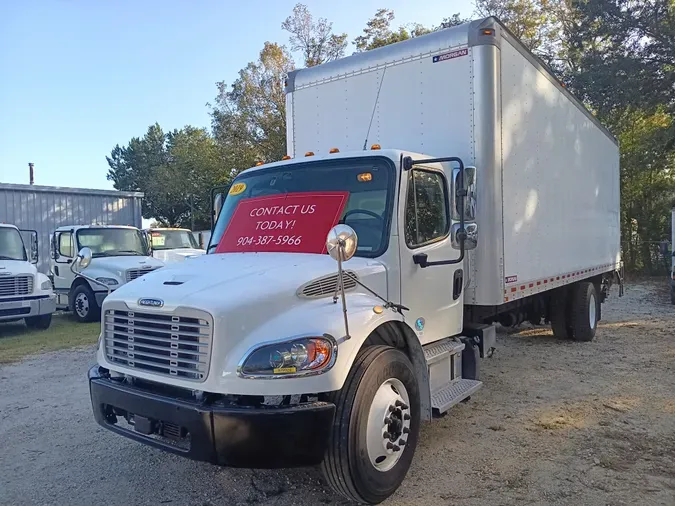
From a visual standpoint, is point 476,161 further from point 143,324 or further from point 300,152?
point 143,324

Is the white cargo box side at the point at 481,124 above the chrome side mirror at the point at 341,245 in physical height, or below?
above

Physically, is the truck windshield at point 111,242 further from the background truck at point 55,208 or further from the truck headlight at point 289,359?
the truck headlight at point 289,359

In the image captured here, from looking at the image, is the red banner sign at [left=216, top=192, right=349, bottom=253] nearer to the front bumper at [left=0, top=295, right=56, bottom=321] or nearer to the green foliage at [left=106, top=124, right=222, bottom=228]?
the front bumper at [left=0, top=295, right=56, bottom=321]

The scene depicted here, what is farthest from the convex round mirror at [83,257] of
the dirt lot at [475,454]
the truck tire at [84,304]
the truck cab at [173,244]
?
the truck cab at [173,244]

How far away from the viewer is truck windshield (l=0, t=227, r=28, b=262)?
1173 cm

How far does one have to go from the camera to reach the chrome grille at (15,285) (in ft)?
35.6

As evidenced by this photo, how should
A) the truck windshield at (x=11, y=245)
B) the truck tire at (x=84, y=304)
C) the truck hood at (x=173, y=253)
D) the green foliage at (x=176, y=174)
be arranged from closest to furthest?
the truck windshield at (x=11, y=245)
the truck tire at (x=84, y=304)
the truck hood at (x=173, y=253)
the green foliage at (x=176, y=174)

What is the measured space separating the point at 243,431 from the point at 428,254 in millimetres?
2176

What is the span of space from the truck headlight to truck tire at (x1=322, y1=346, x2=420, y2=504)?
0.86ft

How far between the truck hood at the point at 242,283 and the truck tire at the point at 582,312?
19.2 ft

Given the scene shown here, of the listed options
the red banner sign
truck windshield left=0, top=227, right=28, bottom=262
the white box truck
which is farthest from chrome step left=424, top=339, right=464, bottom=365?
truck windshield left=0, top=227, right=28, bottom=262

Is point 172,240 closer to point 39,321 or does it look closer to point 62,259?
point 62,259

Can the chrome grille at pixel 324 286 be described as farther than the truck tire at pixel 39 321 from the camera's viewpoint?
No

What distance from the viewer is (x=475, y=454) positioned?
14.9 feet
